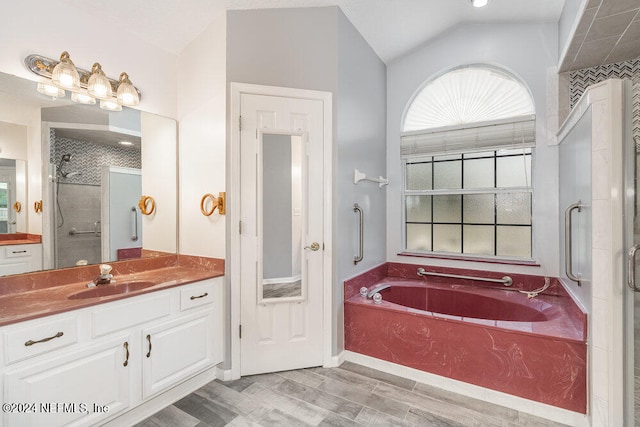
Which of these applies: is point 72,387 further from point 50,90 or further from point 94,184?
point 50,90

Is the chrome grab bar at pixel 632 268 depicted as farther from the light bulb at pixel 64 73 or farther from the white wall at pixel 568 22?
the light bulb at pixel 64 73

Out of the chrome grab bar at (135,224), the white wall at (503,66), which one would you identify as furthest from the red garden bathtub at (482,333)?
the chrome grab bar at (135,224)

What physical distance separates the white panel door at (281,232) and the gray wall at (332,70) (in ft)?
0.48

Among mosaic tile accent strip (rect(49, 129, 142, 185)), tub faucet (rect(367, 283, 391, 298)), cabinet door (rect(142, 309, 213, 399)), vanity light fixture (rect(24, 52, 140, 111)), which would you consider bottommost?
cabinet door (rect(142, 309, 213, 399))

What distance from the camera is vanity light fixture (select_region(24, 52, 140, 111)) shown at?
180 cm

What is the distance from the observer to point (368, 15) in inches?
97.9

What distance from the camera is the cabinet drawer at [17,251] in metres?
1.66

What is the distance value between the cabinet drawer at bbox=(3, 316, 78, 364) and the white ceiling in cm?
197

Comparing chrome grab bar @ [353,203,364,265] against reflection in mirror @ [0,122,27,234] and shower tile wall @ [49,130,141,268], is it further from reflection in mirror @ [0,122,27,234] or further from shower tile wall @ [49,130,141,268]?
reflection in mirror @ [0,122,27,234]

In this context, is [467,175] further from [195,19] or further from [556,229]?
[195,19]

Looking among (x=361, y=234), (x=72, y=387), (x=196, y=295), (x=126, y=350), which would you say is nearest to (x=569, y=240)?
(x=361, y=234)

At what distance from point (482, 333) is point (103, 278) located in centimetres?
248

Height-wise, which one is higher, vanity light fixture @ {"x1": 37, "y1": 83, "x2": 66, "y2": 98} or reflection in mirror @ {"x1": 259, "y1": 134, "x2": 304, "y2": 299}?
vanity light fixture @ {"x1": 37, "y1": 83, "x2": 66, "y2": 98}

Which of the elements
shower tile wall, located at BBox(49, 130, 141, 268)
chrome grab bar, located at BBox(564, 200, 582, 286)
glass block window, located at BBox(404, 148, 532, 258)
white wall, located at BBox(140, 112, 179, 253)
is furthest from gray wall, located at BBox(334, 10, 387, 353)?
shower tile wall, located at BBox(49, 130, 141, 268)
